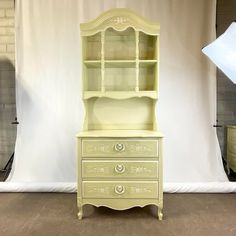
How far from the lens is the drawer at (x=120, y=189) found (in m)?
2.10

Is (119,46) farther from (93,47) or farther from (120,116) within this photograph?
(120,116)

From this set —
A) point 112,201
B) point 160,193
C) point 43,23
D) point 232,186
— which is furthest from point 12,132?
point 232,186

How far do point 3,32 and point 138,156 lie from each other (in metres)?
2.40

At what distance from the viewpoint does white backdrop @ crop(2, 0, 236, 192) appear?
2.74 m

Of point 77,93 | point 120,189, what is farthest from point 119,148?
point 77,93

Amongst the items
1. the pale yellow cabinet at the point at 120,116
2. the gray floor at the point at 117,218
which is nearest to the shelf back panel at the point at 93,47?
the pale yellow cabinet at the point at 120,116

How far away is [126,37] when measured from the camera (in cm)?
→ 247

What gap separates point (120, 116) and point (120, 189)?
2.20 ft

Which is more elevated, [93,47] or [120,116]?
[93,47]

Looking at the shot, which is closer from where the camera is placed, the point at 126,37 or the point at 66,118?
the point at 126,37

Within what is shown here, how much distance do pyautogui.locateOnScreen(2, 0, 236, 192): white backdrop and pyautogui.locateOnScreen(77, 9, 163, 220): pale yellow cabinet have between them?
1.17 feet

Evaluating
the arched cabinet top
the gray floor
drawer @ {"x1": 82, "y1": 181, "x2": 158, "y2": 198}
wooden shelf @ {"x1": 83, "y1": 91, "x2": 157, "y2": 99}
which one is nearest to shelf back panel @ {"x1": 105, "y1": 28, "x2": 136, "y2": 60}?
the arched cabinet top

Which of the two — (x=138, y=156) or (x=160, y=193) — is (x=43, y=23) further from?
(x=160, y=193)

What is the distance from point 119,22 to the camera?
2.21 meters
